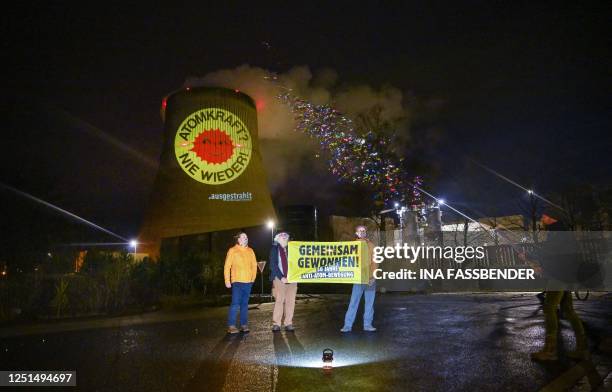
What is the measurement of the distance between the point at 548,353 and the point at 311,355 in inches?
110

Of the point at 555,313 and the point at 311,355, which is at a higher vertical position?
the point at 555,313

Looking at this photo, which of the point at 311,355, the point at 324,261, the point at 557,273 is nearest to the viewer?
the point at 557,273

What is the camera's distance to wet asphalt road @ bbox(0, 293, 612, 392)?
15.3 ft

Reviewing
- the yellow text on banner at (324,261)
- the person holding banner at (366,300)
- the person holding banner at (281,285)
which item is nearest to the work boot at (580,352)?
the person holding banner at (366,300)

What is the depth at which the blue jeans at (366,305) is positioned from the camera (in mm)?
7773

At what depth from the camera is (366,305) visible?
7.92 metres

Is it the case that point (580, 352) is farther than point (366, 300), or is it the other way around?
point (366, 300)

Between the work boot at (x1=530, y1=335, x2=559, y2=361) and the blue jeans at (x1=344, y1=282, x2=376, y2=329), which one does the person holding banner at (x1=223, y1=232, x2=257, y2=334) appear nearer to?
the blue jeans at (x1=344, y1=282, x2=376, y2=329)

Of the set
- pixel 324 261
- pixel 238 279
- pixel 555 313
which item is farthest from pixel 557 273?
pixel 238 279

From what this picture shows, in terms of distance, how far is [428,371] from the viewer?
5.04 metres

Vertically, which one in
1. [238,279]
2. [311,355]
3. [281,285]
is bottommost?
[311,355]

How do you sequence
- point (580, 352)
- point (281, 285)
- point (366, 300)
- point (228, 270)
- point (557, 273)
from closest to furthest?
point (580, 352)
point (557, 273)
point (228, 270)
point (366, 300)
point (281, 285)

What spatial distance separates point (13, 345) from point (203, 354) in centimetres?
342

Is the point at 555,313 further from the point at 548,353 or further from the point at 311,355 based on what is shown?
the point at 311,355
